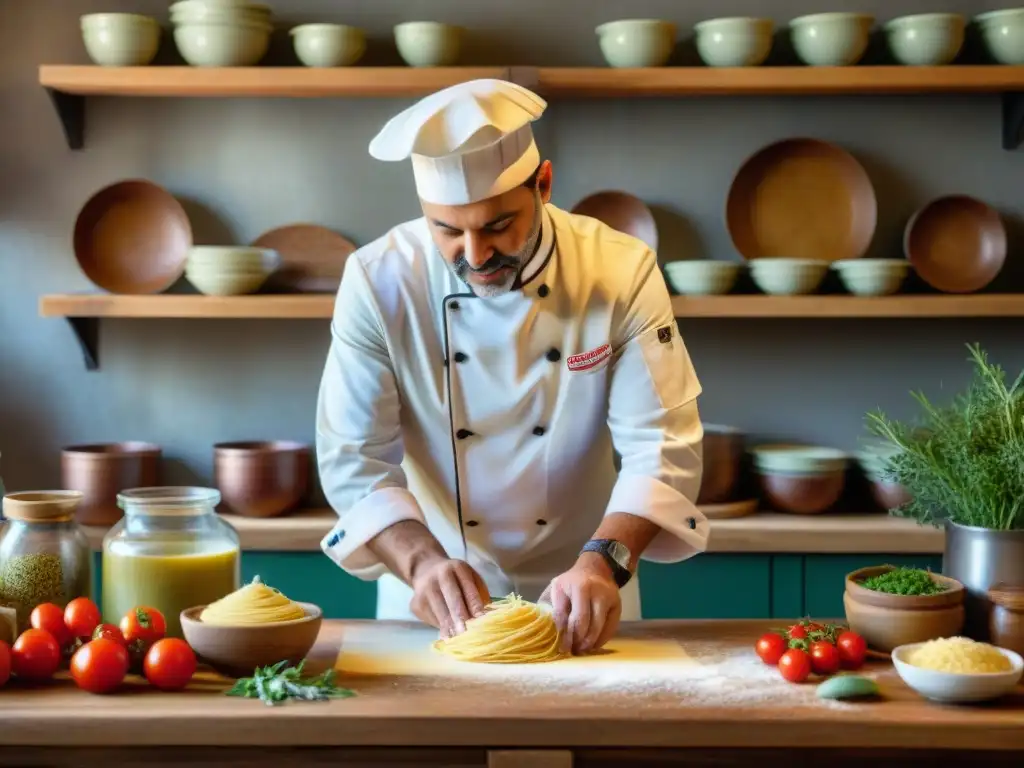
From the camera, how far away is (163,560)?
73.4 inches

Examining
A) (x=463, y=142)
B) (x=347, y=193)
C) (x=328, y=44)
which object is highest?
(x=328, y=44)

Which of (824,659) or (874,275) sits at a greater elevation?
(874,275)

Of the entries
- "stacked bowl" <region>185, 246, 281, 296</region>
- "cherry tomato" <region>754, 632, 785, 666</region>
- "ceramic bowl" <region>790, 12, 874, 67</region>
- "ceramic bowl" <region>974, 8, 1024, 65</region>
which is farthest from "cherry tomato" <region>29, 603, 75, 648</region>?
"ceramic bowl" <region>974, 8, 1024, 65</region>

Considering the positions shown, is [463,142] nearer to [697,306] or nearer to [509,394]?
[509,394]

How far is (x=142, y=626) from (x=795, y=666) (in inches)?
36.6

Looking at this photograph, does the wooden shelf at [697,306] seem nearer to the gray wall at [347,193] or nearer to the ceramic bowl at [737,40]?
the gray wall at [347,193]

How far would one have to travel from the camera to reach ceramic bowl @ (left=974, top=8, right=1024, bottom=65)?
11.4 ft

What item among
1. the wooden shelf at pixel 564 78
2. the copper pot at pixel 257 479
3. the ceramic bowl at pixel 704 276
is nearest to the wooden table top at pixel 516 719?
the copper pot at pixel 257 479

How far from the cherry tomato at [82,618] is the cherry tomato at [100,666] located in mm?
99

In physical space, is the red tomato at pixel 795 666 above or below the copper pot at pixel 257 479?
below

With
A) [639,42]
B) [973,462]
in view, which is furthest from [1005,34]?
[973,462]

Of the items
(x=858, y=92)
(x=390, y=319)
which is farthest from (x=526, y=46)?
(x=390, y=319)

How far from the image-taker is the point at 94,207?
3.75 m

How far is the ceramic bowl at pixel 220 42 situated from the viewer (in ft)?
11.4
